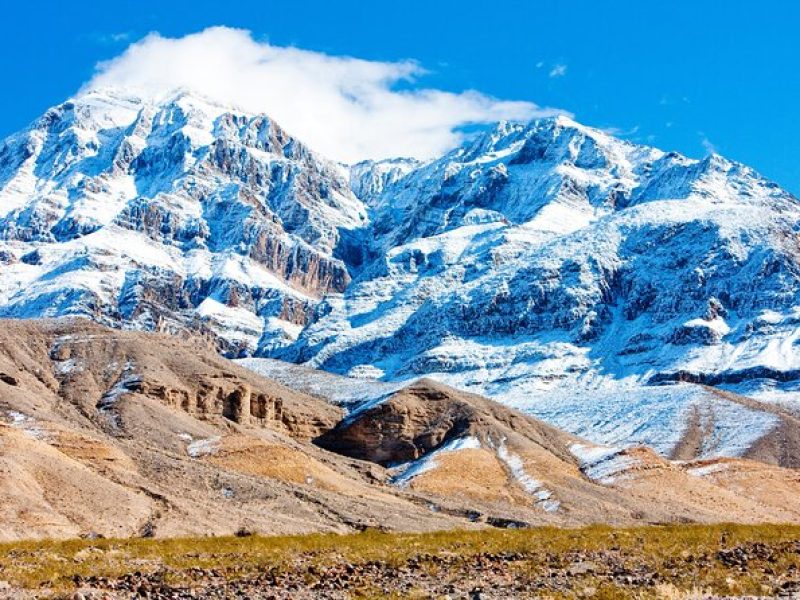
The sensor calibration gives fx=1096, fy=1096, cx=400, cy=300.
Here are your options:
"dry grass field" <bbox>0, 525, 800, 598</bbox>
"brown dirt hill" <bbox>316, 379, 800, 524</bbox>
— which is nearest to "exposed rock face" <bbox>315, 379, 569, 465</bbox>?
"brown dirt hill" <bbox>316, 379, 800, 524</bbox>

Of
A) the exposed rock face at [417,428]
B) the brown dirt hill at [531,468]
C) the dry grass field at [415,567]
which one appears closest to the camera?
the dry grass field at [415,567]

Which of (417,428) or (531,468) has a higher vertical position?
(417,428)

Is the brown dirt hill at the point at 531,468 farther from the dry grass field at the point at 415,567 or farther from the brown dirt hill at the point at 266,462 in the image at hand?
the dry grass field at the point at 415,567

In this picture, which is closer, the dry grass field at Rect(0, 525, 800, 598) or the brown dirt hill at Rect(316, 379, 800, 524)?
the dry grass field at Rect(0, 525, 800, 598)

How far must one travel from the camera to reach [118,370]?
133375mm

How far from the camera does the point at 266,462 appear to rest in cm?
11012

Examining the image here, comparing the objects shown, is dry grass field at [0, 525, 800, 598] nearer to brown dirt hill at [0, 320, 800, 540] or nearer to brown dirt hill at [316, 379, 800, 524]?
brown dirt hill at [0, 320, 800, 540]

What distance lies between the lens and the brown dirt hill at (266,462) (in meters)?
73.3

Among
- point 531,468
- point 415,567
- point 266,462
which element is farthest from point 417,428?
point 415,567

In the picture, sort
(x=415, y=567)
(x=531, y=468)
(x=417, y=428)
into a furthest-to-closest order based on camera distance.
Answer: (x=417, y=428)
(x=531, y=468)
(x=415, y=567)

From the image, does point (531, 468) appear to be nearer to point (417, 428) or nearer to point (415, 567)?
point (417, 428)

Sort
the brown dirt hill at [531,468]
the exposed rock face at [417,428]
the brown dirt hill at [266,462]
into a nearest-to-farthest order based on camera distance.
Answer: the brown dirt hill at [266,462]
the brown dirt hill at [531,468]
the exposed rock face at [417,428]

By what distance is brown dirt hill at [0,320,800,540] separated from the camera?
7331 cm

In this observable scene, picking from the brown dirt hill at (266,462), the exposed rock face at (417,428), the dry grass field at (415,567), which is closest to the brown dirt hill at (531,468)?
the exposed rock face at (417,428)
